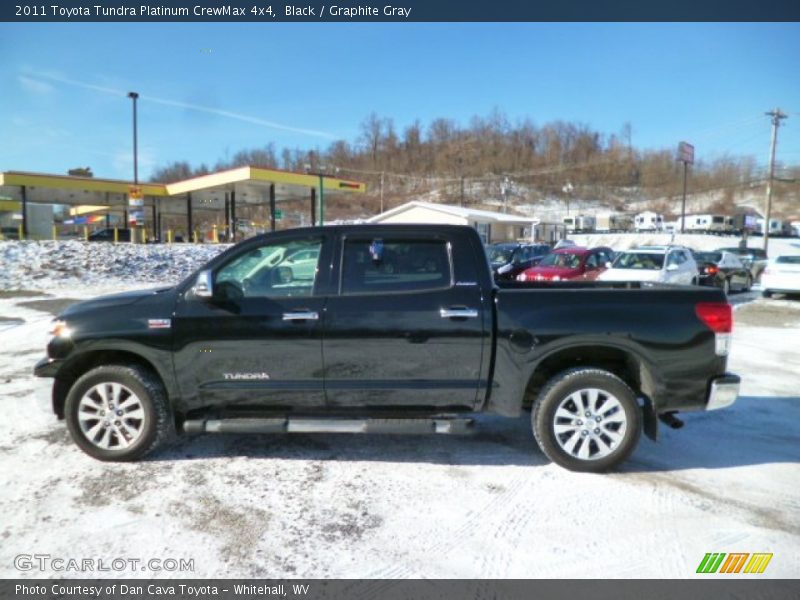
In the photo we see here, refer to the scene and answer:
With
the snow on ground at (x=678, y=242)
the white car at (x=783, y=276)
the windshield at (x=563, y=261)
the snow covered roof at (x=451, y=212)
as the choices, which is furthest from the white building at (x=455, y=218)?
the white car at (x=783, y=276)

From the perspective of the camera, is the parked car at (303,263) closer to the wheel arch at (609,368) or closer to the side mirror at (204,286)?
the side mirror at (204,286)

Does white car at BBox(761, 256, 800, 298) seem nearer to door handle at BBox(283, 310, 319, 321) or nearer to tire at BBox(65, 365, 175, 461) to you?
door handle at BBox(283, 310, 319, 321)

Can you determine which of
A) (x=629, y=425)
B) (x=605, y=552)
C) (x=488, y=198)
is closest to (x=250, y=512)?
(x=605, y=552)

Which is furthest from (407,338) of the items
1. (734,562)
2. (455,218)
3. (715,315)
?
(455,218)

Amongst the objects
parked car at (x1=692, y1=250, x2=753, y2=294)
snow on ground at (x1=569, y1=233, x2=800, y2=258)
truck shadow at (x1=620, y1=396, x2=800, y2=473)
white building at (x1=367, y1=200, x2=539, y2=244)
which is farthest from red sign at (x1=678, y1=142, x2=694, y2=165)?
truck shadow at (x1=620, y1=396, x2=800, y2=473)

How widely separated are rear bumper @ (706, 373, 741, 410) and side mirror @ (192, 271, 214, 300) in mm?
3827

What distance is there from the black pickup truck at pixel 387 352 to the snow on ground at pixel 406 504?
358 millimetres

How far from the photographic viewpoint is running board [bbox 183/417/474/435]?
4191mm

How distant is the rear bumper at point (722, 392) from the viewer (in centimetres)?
412

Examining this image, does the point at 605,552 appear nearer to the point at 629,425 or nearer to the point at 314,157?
the point at 629,425

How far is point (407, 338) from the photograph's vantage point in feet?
13.8

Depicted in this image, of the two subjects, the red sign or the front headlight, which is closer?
the front headlight

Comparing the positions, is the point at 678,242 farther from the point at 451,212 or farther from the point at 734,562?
the point at 734,562
